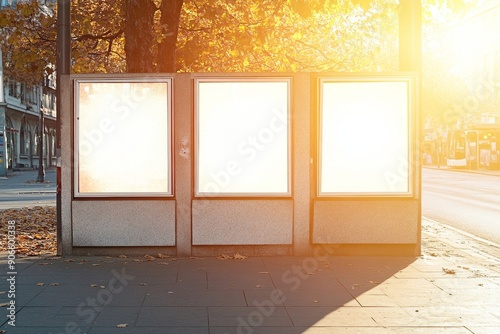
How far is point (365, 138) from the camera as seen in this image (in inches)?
412

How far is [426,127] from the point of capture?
91.8m

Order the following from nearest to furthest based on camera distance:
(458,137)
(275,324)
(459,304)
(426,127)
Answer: (275,324) → (459,304) → (458,137) → (426,127)

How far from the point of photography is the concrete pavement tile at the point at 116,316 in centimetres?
622

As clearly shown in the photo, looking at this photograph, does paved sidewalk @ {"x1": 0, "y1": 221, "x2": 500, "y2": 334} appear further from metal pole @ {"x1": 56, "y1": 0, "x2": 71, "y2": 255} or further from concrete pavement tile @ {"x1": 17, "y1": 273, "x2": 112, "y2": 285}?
metal pole @ {"x1": 56, "y1": 0, "x2": 71, "y2": 255}

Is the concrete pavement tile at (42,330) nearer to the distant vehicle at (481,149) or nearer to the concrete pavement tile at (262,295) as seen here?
the concrete pavement tile at (262,295)

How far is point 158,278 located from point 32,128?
61278 mm

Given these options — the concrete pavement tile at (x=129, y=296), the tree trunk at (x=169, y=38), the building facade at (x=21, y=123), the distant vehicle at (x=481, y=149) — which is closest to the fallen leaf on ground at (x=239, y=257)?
the concrete pavement tile at (x=129, y=296)

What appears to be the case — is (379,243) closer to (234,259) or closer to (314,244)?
(314,244)

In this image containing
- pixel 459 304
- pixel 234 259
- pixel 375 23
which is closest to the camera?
pixel 459 304

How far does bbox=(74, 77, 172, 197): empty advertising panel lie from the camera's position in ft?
33.6

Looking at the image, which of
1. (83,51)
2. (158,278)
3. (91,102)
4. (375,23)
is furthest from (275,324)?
(375,23)

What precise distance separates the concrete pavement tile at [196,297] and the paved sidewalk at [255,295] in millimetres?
10

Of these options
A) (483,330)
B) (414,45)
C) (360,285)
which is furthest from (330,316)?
(414,45)

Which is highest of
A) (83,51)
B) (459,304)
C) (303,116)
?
(83,51)
